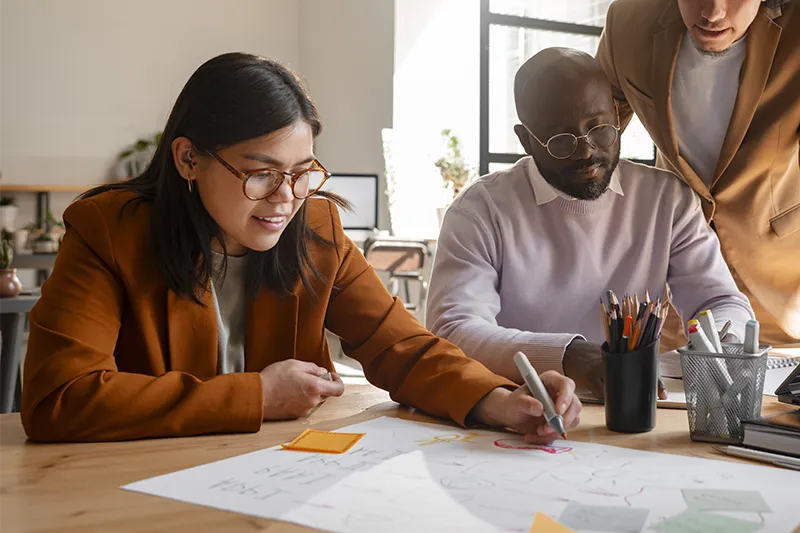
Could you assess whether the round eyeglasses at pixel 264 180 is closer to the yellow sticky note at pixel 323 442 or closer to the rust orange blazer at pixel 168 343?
the rust orange blazer at pixel 168 343

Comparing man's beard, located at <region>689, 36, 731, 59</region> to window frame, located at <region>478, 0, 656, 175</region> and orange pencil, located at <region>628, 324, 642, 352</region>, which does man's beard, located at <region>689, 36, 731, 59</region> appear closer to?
orange pencil, located at <region>628, 324, 642, 352</region>

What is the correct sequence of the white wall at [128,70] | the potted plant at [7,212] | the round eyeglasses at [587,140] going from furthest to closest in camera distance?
the white wall at [128,70], the potted plant at [7,212], the round eyeglasses at [587,140]

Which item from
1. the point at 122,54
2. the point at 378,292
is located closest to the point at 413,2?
the point at 122,54

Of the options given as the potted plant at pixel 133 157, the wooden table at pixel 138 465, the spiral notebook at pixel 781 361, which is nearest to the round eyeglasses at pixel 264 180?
the wooden table at pixel 138 465

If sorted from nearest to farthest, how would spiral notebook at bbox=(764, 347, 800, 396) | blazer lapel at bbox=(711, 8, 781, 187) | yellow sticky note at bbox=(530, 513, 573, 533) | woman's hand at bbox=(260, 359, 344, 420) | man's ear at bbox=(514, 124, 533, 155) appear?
yellow sticky note at bbox=(530, 513, 573, 533) < woman's hand at bbox=(260, 359, 344, 420) < spiral notebook at bbox=(764, 347, 800, 396) < man's ear at bbox=(514, 124, 533, 155) < blazer lapel at bbox=(711, 8, 781, 187)

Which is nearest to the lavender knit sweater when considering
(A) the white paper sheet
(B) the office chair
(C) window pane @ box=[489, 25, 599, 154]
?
(A) the white paper sheet

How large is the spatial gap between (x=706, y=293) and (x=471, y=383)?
79 cm

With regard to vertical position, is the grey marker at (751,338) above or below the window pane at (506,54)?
below

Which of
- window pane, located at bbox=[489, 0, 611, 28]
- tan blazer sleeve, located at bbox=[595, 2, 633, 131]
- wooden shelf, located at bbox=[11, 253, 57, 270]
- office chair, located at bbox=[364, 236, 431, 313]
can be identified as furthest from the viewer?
window pane, located at bbox=[489, 0, 611, 28]

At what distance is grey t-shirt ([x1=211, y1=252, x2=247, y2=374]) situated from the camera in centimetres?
136

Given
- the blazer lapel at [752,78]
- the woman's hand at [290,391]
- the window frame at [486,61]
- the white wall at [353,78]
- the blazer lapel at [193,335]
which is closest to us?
the woman's hand at [290,391]

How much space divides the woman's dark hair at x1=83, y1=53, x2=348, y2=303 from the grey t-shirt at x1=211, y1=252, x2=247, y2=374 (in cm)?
3

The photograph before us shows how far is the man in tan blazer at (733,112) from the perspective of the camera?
192 centimetres

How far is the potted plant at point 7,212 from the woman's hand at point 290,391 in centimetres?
654
